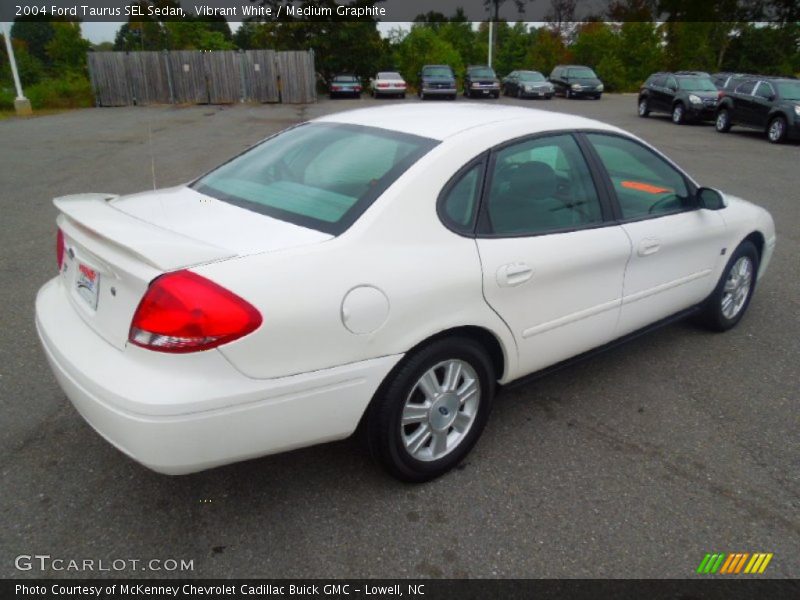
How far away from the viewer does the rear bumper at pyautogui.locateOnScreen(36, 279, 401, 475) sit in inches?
83.0

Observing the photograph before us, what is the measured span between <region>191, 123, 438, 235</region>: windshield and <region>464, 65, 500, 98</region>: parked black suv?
2974 cm

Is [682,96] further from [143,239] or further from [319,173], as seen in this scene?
[143,239]

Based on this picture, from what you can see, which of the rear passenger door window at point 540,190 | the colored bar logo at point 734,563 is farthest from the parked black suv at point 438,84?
the colored bar logo at point 734,563

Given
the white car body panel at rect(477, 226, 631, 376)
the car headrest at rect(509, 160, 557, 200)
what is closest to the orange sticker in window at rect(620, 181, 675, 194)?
the white car body panel at rect(477, 226, 631, 376)

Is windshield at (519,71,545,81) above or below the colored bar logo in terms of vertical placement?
above

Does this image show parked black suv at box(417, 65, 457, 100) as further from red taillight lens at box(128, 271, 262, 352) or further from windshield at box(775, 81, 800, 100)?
red taillight lens at box(128, 271, 262, 352)

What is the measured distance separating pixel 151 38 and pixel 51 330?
142 ft

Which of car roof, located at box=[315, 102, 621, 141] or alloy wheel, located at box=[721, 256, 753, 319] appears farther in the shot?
alloy wheel, located at box=[721, 256, 753, 319]

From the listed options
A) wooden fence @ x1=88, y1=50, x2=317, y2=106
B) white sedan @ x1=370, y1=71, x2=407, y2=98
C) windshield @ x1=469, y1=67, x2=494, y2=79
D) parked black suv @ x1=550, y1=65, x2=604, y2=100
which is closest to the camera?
wooden fence @ x1=88, y1=50, x2=317, y2=106

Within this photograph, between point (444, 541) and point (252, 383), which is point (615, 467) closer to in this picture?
point (444, 541)

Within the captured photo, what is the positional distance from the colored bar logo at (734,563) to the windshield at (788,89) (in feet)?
55.9

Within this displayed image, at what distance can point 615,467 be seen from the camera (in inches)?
117

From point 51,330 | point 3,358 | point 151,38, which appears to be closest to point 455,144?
point 51,330

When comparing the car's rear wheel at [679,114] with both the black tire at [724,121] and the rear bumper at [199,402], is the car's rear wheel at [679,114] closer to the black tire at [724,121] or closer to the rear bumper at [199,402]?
the black tire at [724,121]
